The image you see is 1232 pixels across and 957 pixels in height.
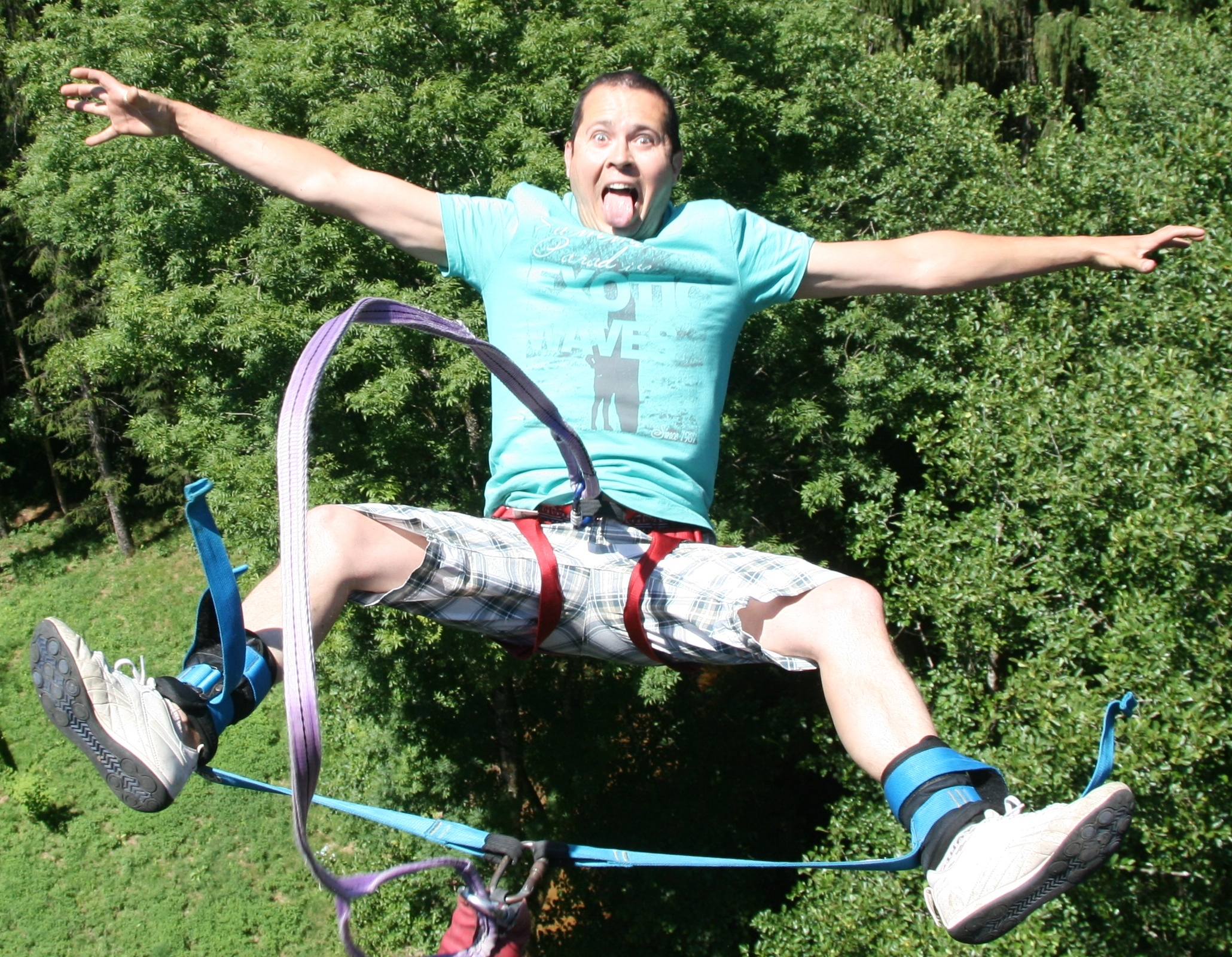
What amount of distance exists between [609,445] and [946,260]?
2.88 feet

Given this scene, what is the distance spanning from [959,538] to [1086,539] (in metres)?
0.80

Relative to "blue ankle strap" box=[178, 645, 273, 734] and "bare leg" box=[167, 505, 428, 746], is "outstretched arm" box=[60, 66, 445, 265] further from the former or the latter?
"blue ankle strap" box=[178, 645, 273, 734]

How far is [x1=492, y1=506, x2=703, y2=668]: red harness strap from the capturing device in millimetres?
2246

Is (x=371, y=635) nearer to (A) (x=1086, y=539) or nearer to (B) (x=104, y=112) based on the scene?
(A) (x=1086, y=539)

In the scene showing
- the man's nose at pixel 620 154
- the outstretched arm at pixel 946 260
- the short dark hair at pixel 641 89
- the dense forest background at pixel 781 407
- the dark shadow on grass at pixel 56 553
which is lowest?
the dark shadow on grass at pixel 56 553

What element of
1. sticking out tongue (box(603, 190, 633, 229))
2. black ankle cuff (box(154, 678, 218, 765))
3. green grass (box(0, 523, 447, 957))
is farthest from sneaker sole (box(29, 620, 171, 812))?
green grass (box(0, 523, 447, 957))

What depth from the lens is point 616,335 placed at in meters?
2.43

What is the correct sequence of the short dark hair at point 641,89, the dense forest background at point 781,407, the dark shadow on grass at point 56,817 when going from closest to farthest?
the short dark hair at point 641,89
the dense forest background at point 781,407
the dark shadow on grass at point 56,817

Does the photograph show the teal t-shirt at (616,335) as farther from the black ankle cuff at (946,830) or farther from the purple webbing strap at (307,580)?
the black ankle cuff at (946,830)

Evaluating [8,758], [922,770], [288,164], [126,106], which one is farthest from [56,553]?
[922,770]

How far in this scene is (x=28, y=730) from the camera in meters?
13.6

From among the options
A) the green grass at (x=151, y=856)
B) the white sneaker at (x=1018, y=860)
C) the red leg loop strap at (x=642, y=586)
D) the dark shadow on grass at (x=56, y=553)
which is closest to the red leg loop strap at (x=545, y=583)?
the red leg loop strap at (x=642, y=586)

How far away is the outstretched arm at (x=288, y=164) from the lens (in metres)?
2.44

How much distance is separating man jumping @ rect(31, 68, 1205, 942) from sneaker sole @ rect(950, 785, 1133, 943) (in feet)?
0.35
